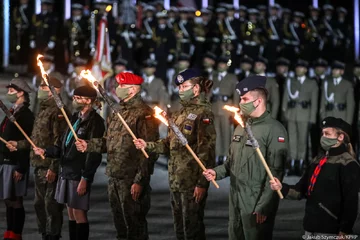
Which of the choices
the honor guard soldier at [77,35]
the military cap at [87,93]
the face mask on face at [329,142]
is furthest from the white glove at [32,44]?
the face mask on face at [329,142]

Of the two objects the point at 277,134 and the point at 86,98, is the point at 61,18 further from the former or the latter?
the point at 277,134

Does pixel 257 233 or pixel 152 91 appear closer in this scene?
pixel 257 233

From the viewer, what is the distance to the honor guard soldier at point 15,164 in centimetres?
1319

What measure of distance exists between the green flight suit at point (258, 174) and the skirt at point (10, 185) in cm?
374

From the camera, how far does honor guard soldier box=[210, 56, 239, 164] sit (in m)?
20.1

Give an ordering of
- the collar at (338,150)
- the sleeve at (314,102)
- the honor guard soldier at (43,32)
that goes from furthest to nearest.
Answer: the honor guard soldier at (43,32) → the sleeve at (314,102) → the collar at (338,150)

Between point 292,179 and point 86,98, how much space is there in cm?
671

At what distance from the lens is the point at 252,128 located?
10.1 m

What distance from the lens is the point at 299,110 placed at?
1959 centimetres

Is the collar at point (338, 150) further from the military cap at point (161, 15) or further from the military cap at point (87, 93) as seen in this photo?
the military cap at point (161, 15)

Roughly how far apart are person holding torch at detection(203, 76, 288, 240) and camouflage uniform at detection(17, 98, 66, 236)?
10.1 ft

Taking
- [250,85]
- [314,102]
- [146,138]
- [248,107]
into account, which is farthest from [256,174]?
[314,102]

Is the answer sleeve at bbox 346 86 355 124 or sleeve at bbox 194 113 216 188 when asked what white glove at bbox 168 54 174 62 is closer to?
sleeve at bbox 346 86 355 124

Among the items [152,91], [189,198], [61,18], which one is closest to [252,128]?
[189,198]
